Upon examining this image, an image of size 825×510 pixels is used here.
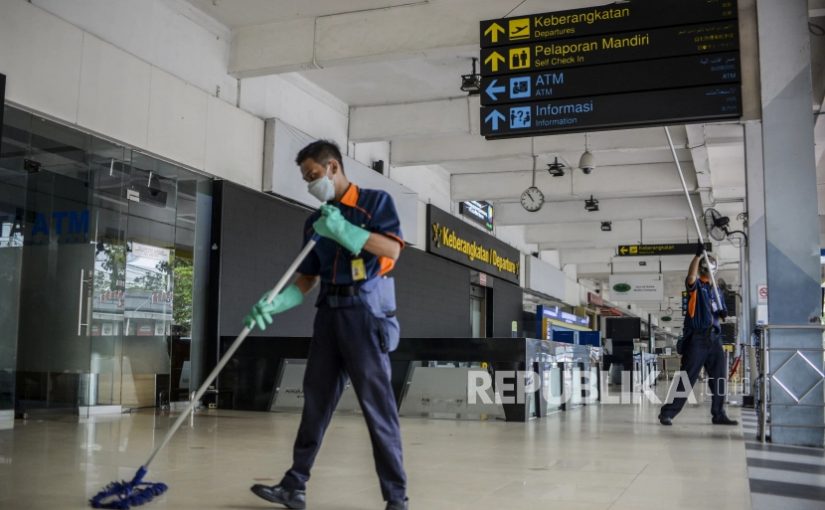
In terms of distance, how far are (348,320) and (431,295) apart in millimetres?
11584

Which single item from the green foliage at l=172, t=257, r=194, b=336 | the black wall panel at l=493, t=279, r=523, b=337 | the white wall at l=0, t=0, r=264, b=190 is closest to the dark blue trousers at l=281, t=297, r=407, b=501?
the white wall at l=0, t=0, r=264, b=190

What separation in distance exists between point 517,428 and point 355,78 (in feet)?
18.5

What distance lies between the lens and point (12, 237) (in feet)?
23.5

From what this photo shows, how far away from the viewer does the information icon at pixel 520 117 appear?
6367 mm

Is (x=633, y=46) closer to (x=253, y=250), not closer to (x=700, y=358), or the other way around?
(x=700, y=358)

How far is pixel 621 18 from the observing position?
616 centimetres

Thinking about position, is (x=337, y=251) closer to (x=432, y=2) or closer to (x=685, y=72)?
(x=685, y=72)

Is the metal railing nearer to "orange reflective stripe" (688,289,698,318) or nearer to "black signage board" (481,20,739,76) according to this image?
"orange reflective stripe" (688,289,698,318)

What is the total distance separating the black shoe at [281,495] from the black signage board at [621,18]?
4.61m

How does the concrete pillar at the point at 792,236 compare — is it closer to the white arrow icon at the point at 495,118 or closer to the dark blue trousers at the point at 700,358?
the dark blue trousers at the point at 700,358

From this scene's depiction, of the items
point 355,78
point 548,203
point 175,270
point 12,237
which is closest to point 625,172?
point 548,203

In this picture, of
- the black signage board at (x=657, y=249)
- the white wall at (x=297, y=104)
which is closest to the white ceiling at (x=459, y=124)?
the white wall at (x=297, y=104)

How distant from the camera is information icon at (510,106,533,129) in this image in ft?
20.9

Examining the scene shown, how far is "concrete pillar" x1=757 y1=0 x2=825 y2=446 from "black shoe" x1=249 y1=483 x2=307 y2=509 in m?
4.21
